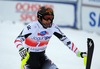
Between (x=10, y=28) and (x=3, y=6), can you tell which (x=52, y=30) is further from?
(x=3, y=6)

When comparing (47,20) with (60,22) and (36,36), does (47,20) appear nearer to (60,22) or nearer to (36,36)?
(36,36)

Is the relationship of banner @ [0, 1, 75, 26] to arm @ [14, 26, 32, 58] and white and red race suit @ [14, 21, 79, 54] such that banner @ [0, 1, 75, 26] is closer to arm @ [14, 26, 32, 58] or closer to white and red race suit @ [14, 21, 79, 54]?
white and red race suit @ [14, 21, 79, 54]

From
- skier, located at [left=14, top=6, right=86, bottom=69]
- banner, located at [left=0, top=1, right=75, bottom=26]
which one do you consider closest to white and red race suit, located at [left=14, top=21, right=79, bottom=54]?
skier, located at [left=14, top=6, right=86, bottom=69]

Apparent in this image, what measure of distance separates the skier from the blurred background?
267cm

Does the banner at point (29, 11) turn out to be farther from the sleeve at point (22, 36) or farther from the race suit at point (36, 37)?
the sleeve at point (22, 36)

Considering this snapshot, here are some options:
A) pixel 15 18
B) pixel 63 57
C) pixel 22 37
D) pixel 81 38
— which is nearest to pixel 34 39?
pixel 22 37

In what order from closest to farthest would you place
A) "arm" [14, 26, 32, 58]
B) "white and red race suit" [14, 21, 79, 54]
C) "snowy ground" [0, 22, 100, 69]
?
"arm" [14, 26, 32, 58], "white and red race suit" [14, 21, 79, 54], "snowy ground" [0, 22, 100, 69]

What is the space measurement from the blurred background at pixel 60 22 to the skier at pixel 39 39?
2.67 meters

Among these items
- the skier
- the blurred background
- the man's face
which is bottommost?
the blurred background

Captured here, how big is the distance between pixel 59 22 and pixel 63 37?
6.03 meters

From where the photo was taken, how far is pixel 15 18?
40.3ft

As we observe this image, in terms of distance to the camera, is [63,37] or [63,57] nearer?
[63,37]

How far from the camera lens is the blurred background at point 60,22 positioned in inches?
362

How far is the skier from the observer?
5.58m
